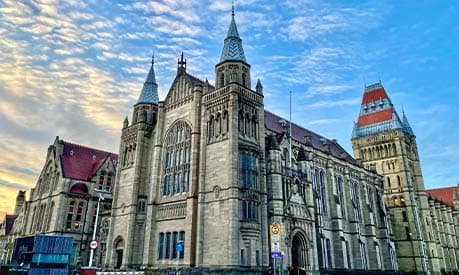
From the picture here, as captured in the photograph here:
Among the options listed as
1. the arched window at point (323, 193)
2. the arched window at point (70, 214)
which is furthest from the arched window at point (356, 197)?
the arched window at point (70, 214)

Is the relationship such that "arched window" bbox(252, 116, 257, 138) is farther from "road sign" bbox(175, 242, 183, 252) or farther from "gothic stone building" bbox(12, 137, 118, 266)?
"gothic stone building" bbox(12, 137, 118, 266)

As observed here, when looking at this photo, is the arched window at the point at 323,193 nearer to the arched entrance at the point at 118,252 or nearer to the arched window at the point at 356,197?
the arched window at the point at 356,197

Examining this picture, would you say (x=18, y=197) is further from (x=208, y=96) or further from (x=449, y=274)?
(x=449, y=274)

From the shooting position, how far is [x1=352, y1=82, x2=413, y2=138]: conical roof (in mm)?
79250

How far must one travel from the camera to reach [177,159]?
39938 millimetres

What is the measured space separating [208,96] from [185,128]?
494 centimetres

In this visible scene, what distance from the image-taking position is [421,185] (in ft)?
257

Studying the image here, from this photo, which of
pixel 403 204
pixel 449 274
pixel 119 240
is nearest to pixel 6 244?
pixel 119 240

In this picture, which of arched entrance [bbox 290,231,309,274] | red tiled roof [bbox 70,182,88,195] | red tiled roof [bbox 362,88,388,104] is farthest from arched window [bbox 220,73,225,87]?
red tiled roof [bbox 362,88,388,104]

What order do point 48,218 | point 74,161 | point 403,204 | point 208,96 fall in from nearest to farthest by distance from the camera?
point 208,96 < point 48,218 < point 74,161 < point 403,204

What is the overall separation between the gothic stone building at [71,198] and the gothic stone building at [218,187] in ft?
34.9

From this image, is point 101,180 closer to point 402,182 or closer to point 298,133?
point 298,133

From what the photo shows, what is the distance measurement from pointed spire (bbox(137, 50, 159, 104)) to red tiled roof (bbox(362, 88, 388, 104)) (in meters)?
58.7

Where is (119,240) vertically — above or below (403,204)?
below
